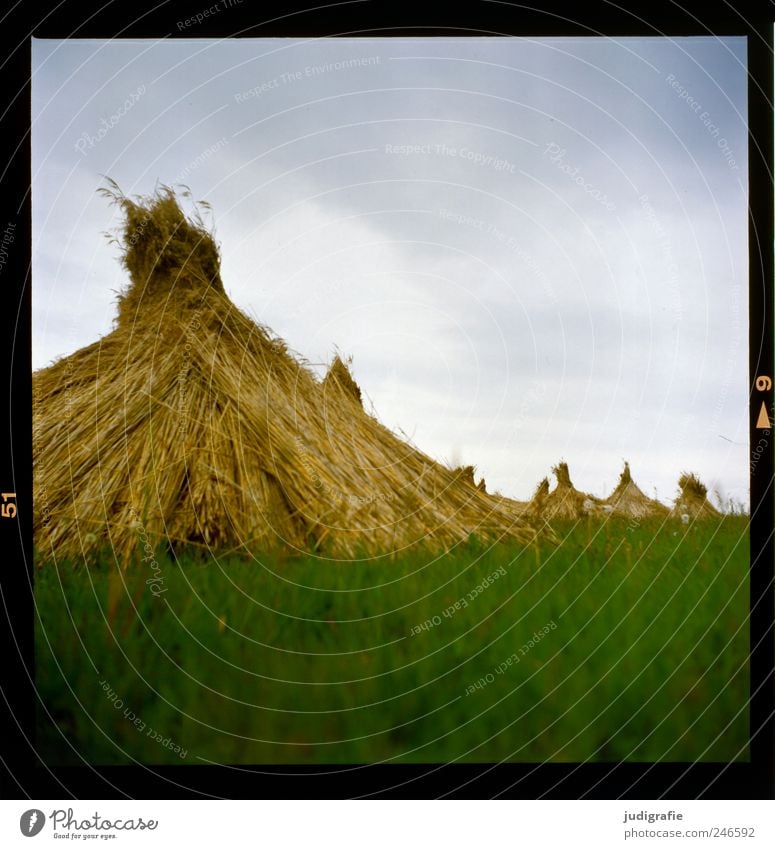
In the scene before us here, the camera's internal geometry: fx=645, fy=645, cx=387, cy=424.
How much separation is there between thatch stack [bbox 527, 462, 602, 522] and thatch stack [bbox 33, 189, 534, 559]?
12 cm

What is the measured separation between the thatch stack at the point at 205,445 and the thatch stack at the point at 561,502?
12 cm

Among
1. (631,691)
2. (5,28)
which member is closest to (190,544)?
(631,691)

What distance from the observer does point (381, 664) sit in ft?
7.77

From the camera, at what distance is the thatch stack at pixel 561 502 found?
306cm

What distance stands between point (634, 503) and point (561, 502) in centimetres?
36

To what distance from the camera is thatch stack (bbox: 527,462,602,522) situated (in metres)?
3.06

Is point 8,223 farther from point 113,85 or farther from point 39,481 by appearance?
point 39,481

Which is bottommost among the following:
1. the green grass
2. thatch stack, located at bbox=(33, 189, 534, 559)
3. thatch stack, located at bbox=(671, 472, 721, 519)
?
the green grass

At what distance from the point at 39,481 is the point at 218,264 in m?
1.25

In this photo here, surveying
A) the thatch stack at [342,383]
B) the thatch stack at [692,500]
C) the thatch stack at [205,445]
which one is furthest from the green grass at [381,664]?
the thatch stack at [342,383]

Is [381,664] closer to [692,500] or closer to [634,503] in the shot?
[634,503]

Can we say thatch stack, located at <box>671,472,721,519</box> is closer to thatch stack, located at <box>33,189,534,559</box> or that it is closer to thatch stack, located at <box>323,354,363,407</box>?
thatch stack, located at <box>33,189,534,559</box>

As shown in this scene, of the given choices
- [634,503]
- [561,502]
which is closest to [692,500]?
[634,503]

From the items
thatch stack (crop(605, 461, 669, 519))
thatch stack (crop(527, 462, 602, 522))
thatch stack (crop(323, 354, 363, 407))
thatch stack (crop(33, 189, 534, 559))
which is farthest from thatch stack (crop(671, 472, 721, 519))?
thatch stack (crop(323, 354, 363, 407))
